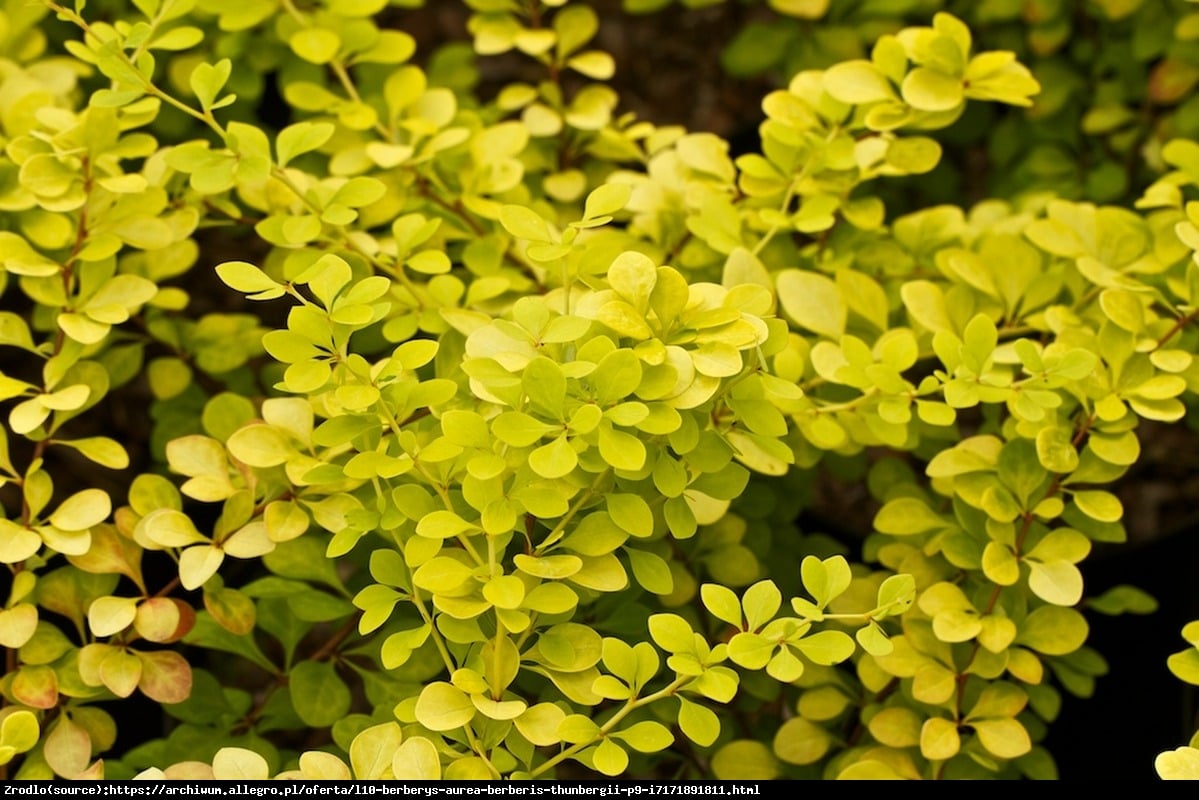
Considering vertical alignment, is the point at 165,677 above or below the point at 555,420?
below

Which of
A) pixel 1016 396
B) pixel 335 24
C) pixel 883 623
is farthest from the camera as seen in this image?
pixel 335 24

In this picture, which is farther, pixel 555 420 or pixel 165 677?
pixel 165 677

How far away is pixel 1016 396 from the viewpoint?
1.00 m

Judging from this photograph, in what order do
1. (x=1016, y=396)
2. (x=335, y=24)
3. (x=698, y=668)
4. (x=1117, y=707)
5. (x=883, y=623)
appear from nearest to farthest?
(x=698, y=668), (x=1016, y=396), (x=883, y=623), (x=335, y=24), (x=1117, y=707)

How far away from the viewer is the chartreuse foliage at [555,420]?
875 millimetres

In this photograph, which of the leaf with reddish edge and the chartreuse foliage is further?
the leaf with reddish edge

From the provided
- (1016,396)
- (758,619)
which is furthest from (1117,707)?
(758,619)

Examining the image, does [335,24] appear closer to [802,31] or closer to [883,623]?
[802,31]

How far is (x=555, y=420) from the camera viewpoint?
86 centimetres

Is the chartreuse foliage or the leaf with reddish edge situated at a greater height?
the chartreuse foliage

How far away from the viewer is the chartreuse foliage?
2.87 ft

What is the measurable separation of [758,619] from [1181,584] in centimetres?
101

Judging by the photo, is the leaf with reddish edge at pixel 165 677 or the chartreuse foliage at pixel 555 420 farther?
the leaf with reddish edge at pixel 165 677

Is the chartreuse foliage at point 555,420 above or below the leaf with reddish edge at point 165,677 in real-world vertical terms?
above
